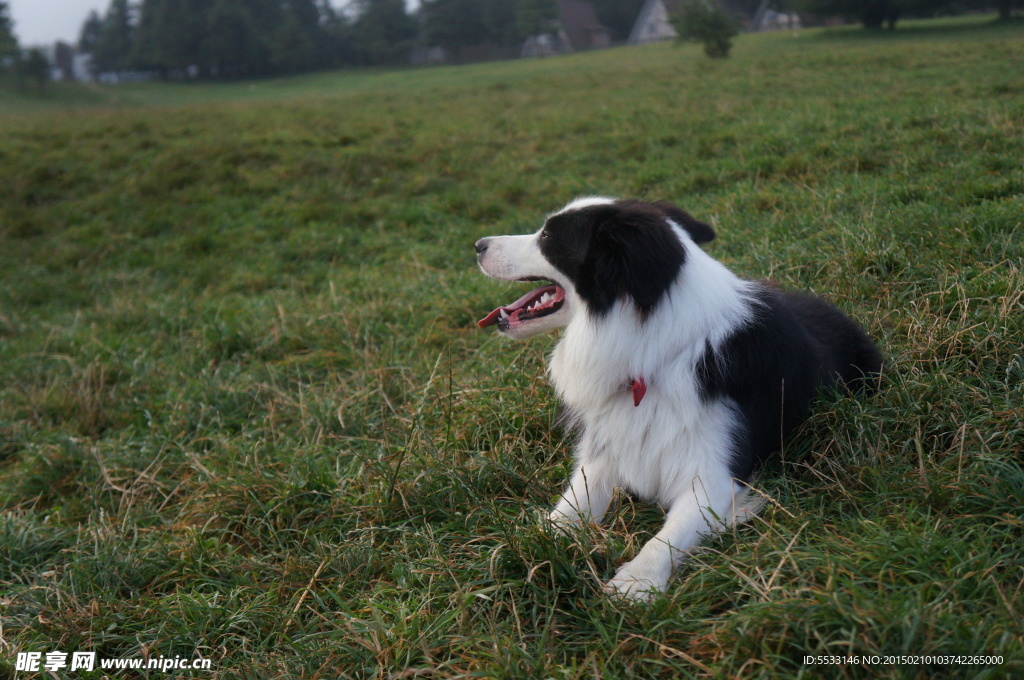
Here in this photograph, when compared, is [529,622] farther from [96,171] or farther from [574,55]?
[574,55]

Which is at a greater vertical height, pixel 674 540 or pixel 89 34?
pixel 89 34

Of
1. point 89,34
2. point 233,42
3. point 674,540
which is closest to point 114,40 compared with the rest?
point 89,34

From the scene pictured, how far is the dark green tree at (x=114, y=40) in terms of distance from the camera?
4634 cm

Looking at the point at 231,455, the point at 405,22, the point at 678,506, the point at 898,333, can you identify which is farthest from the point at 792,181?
the point at 405,22

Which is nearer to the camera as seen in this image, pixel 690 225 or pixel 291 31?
pixel 690 225

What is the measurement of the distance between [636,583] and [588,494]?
53 cm

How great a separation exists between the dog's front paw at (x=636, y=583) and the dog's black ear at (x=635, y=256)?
0.93 meters

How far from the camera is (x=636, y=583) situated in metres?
2.36

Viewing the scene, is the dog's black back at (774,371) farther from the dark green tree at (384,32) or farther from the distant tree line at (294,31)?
the dark green tree at (384,32)

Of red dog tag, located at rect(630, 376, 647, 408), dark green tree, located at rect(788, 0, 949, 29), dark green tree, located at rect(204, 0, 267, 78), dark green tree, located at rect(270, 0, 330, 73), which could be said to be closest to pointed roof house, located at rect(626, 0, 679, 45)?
dark green tree, located at rect(788, 0, 949, 29)

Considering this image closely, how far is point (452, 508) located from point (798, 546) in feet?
4.75

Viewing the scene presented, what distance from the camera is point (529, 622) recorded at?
2.40m

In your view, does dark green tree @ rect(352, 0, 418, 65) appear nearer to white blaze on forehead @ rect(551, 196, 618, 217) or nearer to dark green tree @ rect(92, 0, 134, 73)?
dark green tree @ rect(92, 0, 134, 73)

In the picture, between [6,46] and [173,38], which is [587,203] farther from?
[173,38]
